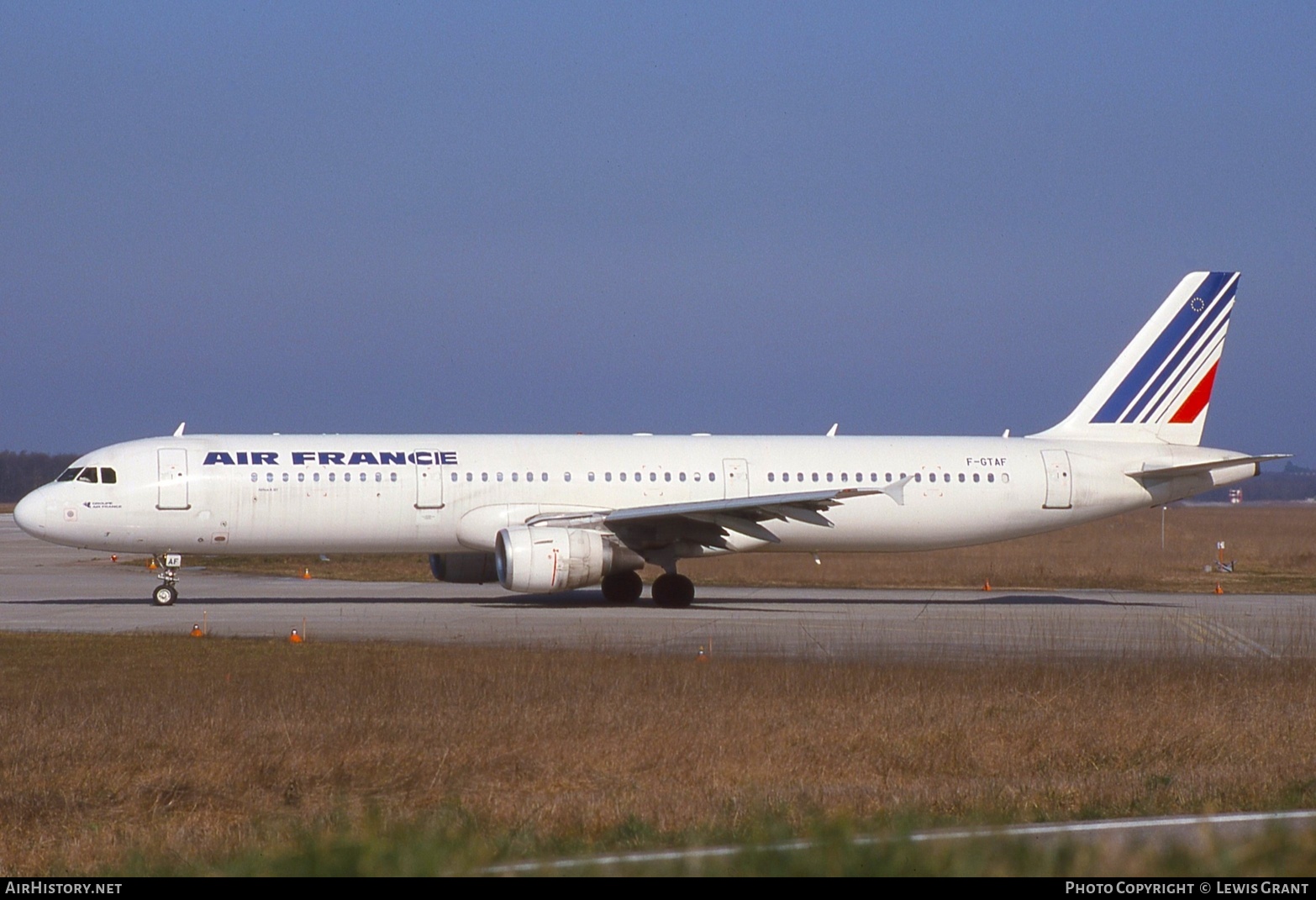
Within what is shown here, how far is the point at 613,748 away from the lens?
36.5ft

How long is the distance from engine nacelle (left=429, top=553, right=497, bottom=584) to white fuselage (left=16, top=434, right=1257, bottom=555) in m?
1.27

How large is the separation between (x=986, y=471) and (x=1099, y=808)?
70.9 feet

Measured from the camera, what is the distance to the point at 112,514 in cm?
2670

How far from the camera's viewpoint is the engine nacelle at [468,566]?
1164 inches

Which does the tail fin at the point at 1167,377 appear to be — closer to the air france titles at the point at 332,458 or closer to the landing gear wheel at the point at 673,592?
the landing gear wheel at the point at 673,592

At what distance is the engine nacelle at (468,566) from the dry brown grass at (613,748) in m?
13.1

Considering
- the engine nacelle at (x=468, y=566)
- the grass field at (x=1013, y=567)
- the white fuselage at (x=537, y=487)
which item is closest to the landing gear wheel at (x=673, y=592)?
the white fuselage at (x=537, y=487)

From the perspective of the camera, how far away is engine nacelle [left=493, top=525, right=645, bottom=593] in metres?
25.7

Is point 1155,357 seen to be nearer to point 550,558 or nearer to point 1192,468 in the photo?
point 1192,468

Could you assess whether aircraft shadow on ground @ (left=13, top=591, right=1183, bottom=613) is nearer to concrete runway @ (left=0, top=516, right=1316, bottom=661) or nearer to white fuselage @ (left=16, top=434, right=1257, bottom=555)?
concrete runway @ (left=0, top=516, right=1316, bottom=661)

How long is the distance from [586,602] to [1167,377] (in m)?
13.1

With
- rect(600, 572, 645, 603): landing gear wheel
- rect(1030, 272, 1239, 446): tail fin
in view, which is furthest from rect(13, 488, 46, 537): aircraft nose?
rect(1030, 272, 1239, 446): tail fin
